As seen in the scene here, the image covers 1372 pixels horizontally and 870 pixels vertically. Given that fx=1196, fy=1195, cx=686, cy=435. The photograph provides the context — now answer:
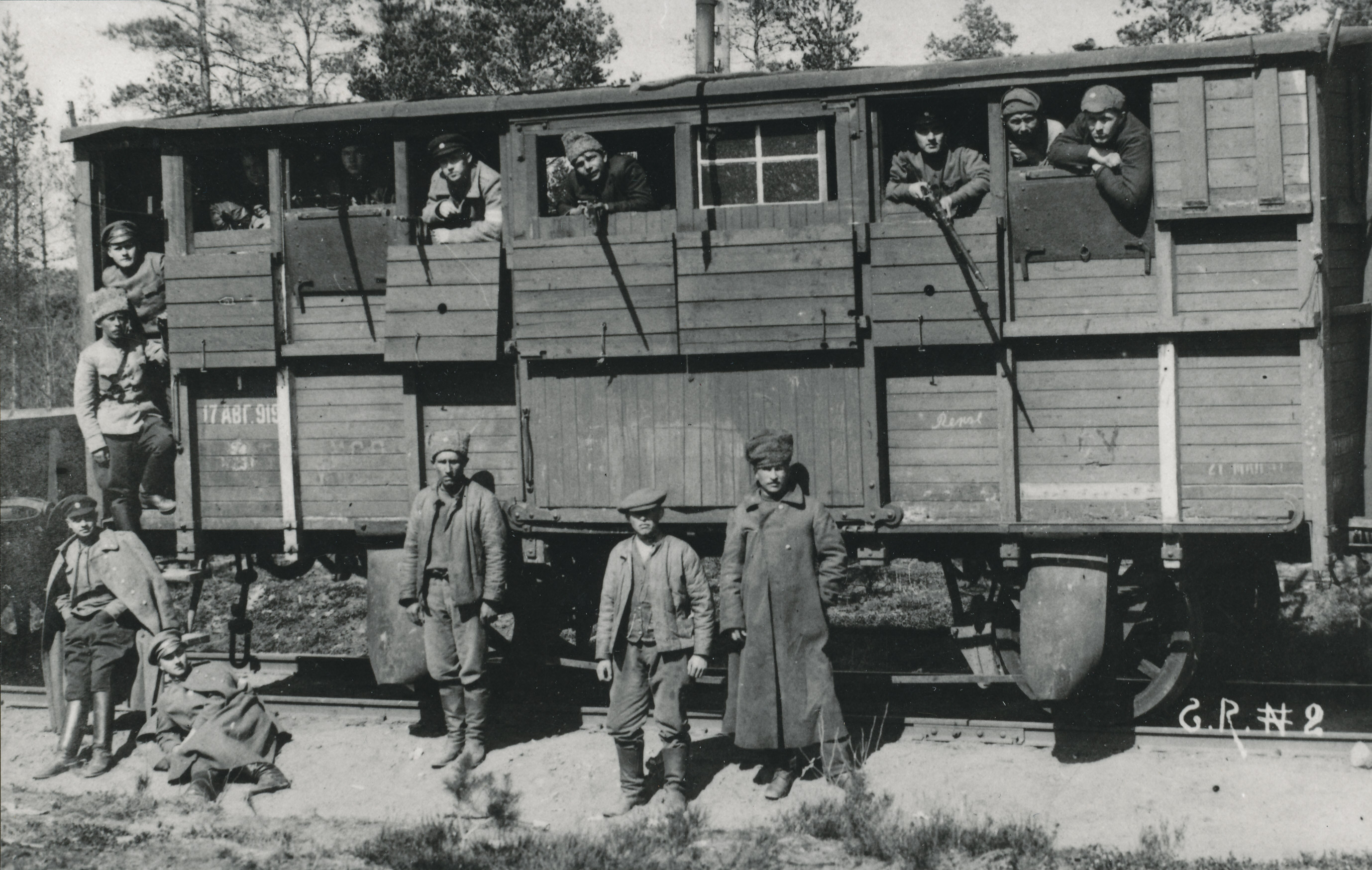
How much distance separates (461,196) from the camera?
8148 mm

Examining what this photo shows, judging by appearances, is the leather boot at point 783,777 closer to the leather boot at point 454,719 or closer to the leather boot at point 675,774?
the leather boot at point 675,774

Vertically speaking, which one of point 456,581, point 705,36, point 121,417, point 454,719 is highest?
point 705,36

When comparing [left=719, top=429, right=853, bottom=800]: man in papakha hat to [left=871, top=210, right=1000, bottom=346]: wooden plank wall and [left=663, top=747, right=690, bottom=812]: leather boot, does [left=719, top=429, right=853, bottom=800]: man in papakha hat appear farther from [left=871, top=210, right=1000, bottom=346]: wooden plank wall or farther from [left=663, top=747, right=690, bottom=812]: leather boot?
A: [left=871, top=210, right=1000, bottom=346]: wooden plank wall

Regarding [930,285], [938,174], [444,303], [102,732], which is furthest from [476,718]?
[938,174]

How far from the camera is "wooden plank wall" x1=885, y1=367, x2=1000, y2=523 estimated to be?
290 inches

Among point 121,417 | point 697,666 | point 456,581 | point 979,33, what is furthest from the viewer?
point 979,33

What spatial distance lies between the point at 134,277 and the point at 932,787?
6614 millimetres

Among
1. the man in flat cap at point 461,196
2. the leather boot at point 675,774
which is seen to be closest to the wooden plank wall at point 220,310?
the man in flat cap at point 461,196

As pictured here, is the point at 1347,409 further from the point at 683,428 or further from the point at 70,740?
the point at 70,740

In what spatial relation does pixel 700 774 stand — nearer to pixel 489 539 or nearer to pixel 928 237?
pixel 489 539

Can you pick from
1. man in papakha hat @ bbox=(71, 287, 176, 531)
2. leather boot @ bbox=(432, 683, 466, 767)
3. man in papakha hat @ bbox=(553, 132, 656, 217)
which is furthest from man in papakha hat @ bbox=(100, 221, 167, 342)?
leather boot @ bbox=(432, 683, 466, 767)

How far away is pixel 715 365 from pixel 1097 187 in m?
A: 2.56

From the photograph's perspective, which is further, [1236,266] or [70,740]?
[70,740]

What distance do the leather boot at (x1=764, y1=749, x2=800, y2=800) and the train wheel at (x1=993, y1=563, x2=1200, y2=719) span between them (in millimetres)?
1617
